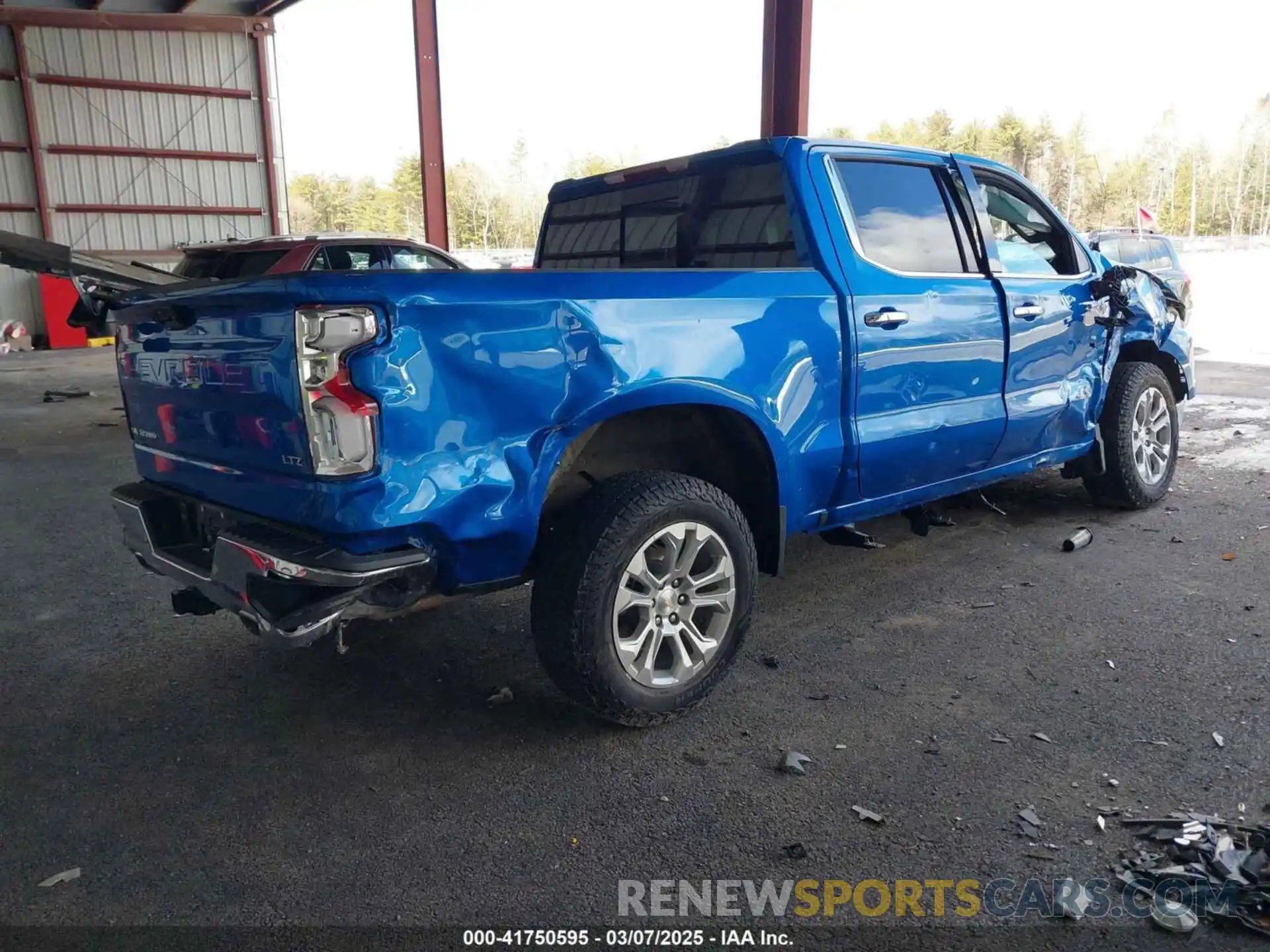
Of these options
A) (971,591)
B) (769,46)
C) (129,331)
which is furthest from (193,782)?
(769,46)

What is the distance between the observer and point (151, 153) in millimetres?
19734

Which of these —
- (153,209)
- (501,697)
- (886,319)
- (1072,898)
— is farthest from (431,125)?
(1072,898)

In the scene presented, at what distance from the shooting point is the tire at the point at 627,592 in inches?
109

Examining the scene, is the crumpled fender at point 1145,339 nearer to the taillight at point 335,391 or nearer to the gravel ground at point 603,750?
the gravel ground at point 603,750

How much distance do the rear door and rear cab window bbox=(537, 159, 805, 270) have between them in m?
0.26

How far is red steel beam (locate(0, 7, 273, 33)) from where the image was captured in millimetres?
18031

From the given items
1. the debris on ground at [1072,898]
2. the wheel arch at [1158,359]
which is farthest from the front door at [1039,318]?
the debris on ground at [1072,898]

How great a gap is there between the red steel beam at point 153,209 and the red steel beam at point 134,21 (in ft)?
11.4

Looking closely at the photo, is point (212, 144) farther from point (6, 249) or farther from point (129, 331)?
point (129, 331)

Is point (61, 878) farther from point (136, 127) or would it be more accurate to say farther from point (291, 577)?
point (136, 127)

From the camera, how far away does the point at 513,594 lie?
4355 mm

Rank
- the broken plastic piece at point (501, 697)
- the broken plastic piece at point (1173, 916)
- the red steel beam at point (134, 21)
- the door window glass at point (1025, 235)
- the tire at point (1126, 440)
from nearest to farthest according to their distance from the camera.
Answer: the broken plastic piece at point (1173, 916) < the broken plastic piece at point (501, 697) < the door window glass at point (1025, 235) < the tire at point (1126, 440) < the red steel beam at point (134, 21)

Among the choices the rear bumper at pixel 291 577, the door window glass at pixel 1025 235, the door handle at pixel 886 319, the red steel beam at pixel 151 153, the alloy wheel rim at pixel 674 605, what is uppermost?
the red steel beam at pixel 151 153

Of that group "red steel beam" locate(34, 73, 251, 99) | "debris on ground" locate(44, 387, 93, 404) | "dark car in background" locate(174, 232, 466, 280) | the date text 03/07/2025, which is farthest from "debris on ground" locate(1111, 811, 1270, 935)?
"red steel beam" locate(34, 73, 251, 99)
